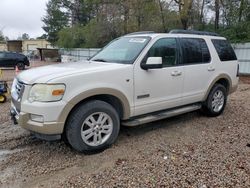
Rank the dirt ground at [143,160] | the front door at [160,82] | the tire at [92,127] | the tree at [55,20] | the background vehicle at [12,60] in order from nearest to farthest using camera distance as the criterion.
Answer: the dirt ground at [143,160] → the tire at [92,127] → the front door at [160,82] → the background vehicle at [12,60] → the tree at [55,20]

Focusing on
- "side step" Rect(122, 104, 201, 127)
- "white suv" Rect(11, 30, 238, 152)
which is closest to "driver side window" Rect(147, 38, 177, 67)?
"white suv" Rect(11, 30, 238, 152)

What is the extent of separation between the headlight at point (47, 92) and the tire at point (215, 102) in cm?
338

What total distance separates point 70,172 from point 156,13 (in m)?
17.5

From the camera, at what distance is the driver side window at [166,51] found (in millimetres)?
4453

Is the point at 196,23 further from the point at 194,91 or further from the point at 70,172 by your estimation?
the point at 70,172

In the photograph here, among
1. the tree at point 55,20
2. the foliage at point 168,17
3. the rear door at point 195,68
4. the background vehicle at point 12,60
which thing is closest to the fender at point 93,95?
the rear door at point 195,68

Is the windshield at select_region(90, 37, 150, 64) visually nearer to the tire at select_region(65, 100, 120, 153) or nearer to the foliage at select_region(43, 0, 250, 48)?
the tire at select_region(65, 100, 120, 153)

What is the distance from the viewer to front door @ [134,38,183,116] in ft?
13.9

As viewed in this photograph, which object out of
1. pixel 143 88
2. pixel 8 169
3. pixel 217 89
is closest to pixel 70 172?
pixel 8 169

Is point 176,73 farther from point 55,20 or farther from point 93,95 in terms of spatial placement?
point 55,20

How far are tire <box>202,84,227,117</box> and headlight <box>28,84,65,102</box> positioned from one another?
3375 millimetres

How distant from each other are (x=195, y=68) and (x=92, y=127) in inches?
96.4

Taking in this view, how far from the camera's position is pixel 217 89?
568 cm

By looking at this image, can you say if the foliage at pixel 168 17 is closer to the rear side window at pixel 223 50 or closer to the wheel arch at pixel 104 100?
the rear side window at pixel 223 50
